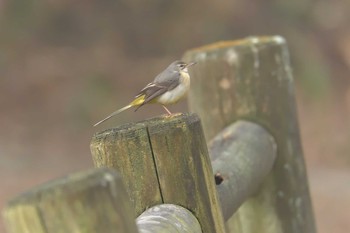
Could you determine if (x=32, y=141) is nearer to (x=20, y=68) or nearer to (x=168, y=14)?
(x=20, y=68)

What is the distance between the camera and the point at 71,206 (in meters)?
1.21

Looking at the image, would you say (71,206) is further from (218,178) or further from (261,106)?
(261,106)

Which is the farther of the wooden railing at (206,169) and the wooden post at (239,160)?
the wooden post at (239,160)

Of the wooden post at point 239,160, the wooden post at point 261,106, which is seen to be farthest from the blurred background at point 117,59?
the wooden post at point 239,160

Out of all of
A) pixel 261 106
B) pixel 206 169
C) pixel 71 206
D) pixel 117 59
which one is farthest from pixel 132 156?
pixel 117 59

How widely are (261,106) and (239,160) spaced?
0.52 m

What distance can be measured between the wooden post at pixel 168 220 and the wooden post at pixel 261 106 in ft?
4.23

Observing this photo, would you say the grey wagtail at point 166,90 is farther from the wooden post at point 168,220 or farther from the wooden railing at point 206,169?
the wooden post at point 168,220

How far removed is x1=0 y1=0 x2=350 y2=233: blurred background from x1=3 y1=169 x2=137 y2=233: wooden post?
11.1m

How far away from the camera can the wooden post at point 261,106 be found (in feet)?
10.4

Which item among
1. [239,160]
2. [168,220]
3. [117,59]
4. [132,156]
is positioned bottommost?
[117,59]

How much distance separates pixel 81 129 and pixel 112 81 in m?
1.44

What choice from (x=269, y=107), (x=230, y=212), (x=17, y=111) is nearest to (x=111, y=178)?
(x=230, y=212)

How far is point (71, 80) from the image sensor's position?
1477 centimetres
